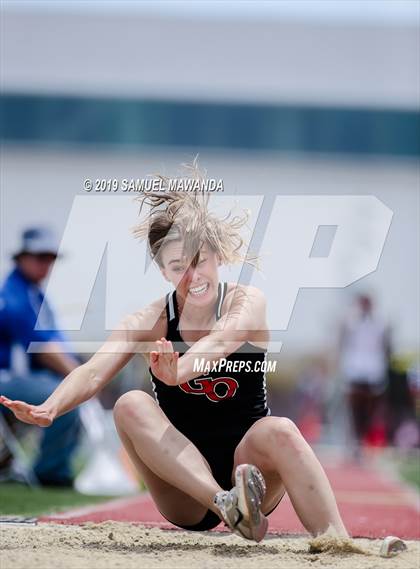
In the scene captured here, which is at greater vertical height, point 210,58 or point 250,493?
point 210,58

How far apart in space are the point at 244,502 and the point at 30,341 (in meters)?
3.65

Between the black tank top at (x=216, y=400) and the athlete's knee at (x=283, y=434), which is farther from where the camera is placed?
the black tank top at (x=216, y=400)

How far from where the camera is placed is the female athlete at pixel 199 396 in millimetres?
3352

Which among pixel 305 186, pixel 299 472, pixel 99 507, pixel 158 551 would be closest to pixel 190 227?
pixel 299 472

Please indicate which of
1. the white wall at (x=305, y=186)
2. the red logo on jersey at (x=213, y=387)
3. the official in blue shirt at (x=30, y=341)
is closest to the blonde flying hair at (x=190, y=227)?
the red logo on jersey at (x=213, y=387)

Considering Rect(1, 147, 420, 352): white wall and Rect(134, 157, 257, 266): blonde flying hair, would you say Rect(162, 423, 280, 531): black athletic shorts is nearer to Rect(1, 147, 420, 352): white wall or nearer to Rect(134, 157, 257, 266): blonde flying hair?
Rect(134, 157, 257, 266): blonde flying hair

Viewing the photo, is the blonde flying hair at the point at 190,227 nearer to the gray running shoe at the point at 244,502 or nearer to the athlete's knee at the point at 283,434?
the athlete's knee at the point at 283,434

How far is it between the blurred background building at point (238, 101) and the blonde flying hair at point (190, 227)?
339 inches

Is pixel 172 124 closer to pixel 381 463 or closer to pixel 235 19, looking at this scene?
pixel 235 19

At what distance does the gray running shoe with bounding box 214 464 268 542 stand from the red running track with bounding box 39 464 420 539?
1.04 m

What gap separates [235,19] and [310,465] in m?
12.7

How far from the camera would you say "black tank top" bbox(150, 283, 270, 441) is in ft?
11.8

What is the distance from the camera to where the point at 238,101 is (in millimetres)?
15164

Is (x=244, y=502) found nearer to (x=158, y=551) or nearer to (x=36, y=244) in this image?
(x=158, y=551)
